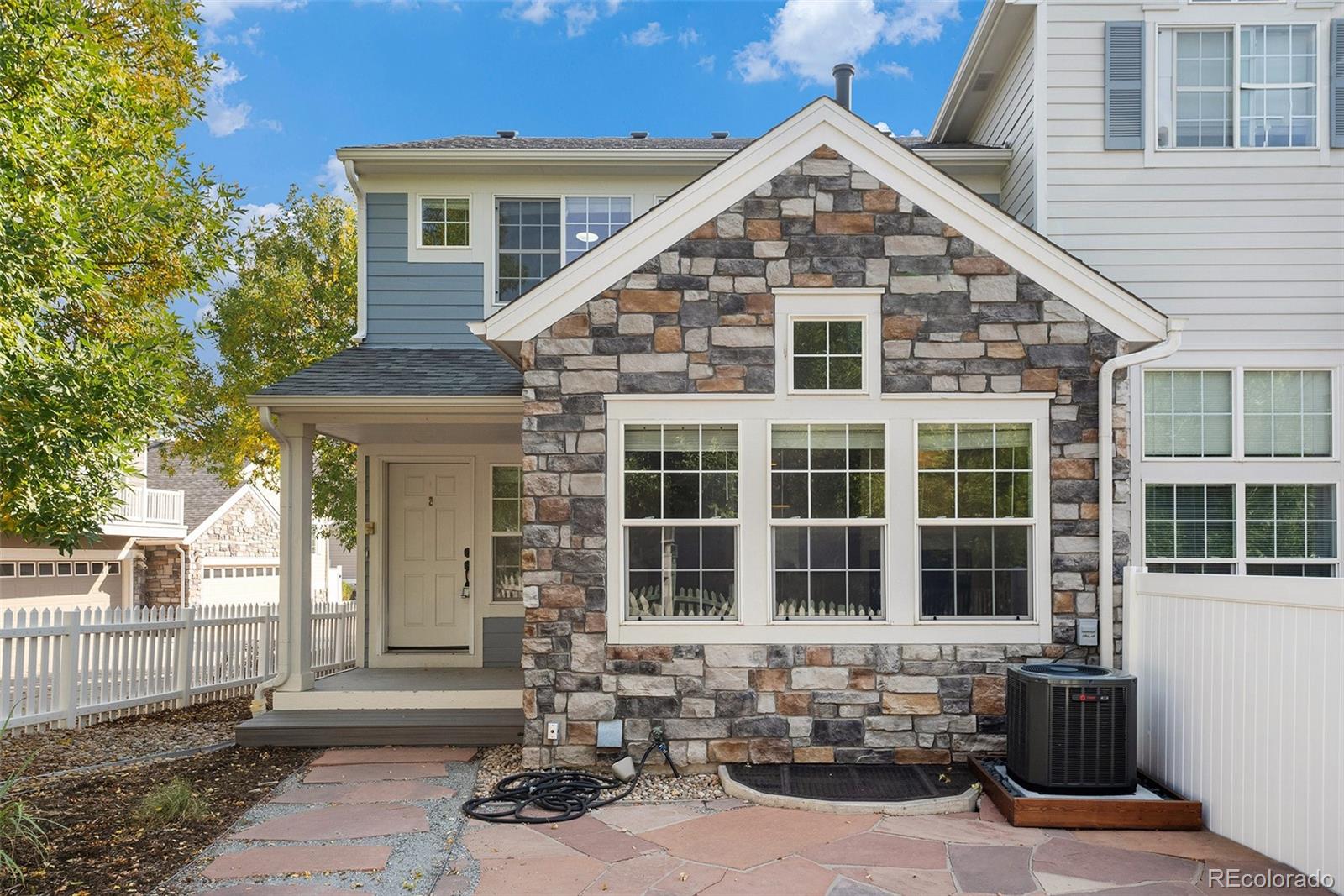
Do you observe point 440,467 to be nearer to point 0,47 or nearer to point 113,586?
point 0,47

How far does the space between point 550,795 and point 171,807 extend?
7.27ft

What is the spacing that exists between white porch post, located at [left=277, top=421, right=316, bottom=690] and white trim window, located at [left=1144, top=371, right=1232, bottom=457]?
6.98 meters

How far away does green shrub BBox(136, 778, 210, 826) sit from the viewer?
16.9 feet

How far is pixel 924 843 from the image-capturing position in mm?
4707

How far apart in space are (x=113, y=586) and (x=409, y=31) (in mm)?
30951

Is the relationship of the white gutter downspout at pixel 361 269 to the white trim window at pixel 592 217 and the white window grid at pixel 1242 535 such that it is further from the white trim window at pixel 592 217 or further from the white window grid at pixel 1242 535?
the white window grid at pixel 1242 535

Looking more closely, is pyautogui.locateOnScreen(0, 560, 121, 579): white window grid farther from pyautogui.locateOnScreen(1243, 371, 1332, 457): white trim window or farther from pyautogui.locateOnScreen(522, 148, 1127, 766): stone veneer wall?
pyautogui.locateOnScreen(1243, 371, 1332, 457): white trim window

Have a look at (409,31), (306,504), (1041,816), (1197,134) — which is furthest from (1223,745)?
(409,31)

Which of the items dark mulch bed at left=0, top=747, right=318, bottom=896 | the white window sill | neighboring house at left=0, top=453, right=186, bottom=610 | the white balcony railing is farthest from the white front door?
the white balcony railing

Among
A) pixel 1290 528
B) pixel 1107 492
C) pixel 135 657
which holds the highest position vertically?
pixel 1107 492

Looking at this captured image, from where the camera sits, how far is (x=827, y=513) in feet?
20.2

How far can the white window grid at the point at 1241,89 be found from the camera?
7.29 meters

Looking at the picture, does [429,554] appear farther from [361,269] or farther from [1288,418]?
[1288,418]

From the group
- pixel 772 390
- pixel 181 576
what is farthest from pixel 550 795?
pixel 181 576
